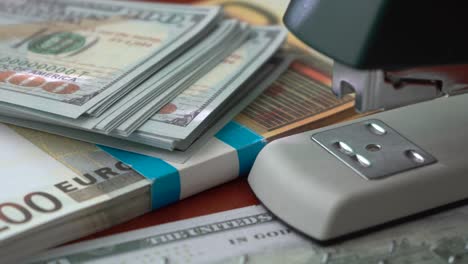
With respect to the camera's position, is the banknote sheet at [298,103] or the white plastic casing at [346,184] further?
the banknote sheet at [298,103]

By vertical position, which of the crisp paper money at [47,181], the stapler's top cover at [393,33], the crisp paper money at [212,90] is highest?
the stapler's top cover at [393,33]

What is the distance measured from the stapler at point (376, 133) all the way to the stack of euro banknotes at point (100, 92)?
0.09m

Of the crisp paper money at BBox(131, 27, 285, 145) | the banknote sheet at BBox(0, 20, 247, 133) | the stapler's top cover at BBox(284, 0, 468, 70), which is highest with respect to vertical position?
the stapler's top cover at BBox(284, 0, 468, 70)

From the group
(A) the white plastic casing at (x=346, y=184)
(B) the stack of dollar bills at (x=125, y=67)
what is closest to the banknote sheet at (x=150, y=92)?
(B) the stack of dollar bills at (x=125, y=67)

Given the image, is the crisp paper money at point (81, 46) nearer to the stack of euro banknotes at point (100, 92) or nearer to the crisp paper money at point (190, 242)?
the stack of euro banknotes at point (100, 92)

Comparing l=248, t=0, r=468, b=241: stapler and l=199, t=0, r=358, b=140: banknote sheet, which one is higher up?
l=248, t=0, r=468, b=241: stapler

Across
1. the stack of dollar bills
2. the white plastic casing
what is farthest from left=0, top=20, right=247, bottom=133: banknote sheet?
the white plastic casing

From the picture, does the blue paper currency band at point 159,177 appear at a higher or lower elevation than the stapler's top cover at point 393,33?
lower

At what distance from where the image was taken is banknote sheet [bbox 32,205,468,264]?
476 millimetres

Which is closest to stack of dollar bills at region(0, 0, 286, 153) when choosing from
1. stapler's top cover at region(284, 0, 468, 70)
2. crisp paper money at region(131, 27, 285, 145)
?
crisp paper money at region(131, 27, 285, 145)

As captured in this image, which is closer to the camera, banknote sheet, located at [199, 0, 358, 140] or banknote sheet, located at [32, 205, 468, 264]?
banknote sheet, located at [32, 205, 468, 264]

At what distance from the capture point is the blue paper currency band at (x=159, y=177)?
52 cm

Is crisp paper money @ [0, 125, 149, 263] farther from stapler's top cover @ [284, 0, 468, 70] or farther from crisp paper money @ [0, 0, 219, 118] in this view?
stapler's top cover @ [284, 0, 468, 70]

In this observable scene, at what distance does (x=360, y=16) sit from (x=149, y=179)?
7.1 inches
